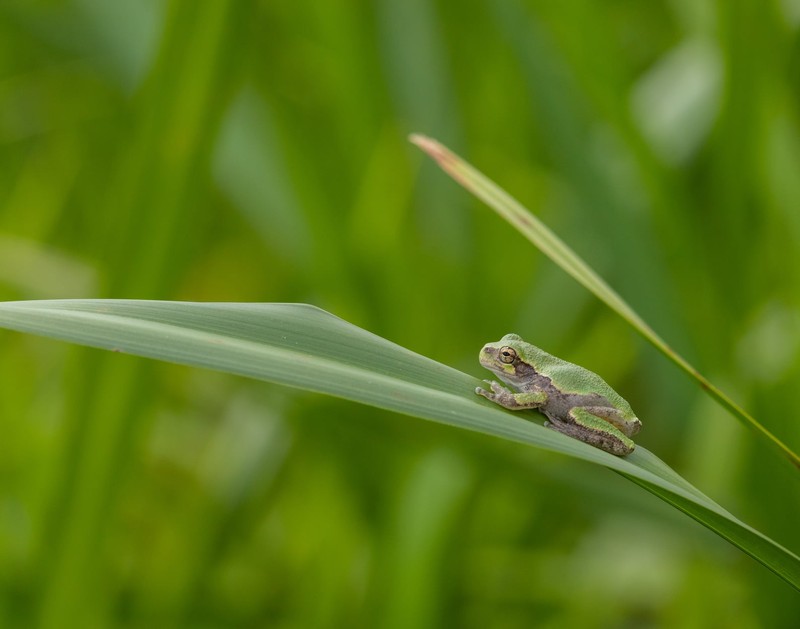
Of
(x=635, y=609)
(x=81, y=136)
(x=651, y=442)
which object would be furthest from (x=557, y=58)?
(x=81, y=136)

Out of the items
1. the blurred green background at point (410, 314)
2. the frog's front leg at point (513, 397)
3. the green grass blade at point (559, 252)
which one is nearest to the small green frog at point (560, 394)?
the frog's front leg at point (513, 397)

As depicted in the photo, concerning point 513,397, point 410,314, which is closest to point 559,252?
point 513,397

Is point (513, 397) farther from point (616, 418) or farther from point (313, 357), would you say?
point (313, 357)

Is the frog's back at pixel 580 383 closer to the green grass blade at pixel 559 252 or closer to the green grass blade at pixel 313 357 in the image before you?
the green grass blade at pixel 559 252

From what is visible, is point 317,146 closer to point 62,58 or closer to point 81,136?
point 62,58

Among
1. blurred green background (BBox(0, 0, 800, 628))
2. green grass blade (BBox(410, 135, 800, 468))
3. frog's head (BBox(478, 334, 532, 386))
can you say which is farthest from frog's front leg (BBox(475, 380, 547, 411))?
blurred green background (BBox(0, 0, 800, 628))

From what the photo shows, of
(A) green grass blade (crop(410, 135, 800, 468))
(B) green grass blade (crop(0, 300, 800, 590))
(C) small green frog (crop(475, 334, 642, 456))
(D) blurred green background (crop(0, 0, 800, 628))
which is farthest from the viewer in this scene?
(D) blurred green background (crop(0, 0, 800, 628))

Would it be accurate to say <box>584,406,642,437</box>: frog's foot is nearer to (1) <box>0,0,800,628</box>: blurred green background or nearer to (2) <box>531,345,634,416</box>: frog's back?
(2) <box>531,345,634,416</box>: frog's back
